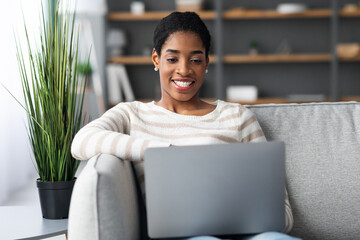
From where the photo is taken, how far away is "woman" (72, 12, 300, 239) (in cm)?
156

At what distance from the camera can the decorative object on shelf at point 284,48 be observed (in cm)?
492

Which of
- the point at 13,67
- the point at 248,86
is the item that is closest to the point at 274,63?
the point at 248,86

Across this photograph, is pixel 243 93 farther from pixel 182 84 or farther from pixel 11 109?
pixel 182 84

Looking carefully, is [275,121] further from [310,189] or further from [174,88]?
[174,88]

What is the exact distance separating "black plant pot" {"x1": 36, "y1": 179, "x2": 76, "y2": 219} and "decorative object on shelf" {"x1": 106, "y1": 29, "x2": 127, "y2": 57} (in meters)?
3.37

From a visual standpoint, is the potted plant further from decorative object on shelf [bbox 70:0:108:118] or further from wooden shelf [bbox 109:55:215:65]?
wooden shelf [bbox 109:55:215:65]

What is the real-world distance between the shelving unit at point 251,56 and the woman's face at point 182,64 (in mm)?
3175

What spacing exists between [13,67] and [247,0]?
2446 millimetres

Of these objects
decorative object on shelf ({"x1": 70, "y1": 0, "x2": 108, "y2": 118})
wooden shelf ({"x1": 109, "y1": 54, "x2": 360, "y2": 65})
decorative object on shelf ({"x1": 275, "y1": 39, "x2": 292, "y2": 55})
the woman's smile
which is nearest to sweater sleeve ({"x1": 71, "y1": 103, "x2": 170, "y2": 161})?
the woman's smile

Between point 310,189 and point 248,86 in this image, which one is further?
point 248,86

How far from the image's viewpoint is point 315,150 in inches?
65.7

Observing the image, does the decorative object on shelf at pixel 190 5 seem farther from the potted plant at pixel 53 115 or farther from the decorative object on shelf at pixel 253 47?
the potted plant at pixel 53 115

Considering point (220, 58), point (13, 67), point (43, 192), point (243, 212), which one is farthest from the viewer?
point (220, 58)

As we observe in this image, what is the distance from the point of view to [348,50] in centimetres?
471
